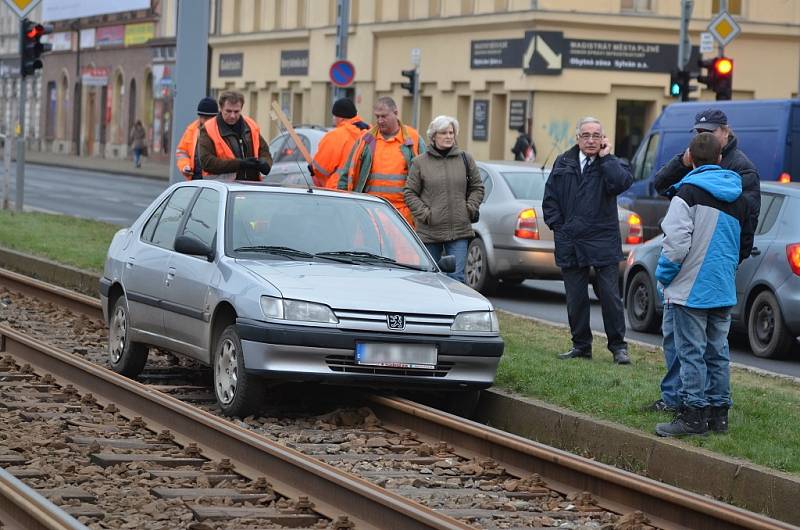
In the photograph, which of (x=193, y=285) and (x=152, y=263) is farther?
(x=152, y=263)

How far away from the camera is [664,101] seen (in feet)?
160

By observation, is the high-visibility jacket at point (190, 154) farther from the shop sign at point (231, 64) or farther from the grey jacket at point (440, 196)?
the shop sign at point (231, 64)

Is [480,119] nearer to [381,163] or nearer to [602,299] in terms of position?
[381,163]

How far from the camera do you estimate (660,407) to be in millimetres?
10156

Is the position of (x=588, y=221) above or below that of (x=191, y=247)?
above

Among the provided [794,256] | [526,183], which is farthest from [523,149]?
[794,256]

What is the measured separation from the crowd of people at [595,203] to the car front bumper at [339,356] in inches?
44.1

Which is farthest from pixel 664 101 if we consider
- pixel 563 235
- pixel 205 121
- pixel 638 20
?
pixel 563 235

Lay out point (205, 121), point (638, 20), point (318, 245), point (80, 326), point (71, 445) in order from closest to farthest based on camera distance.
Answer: point (71, 445) → point (318, 245) → point (80, 326) → point (205, 121) → point (638, 20)

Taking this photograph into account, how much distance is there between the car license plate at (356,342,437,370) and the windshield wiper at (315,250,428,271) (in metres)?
1.09

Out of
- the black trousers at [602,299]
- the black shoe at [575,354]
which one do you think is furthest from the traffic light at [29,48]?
the black trousers at [602,299]

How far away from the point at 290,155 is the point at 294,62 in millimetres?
37375

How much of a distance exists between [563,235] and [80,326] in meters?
4.76

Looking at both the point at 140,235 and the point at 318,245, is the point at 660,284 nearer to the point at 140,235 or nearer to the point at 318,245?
the point at 318,245
